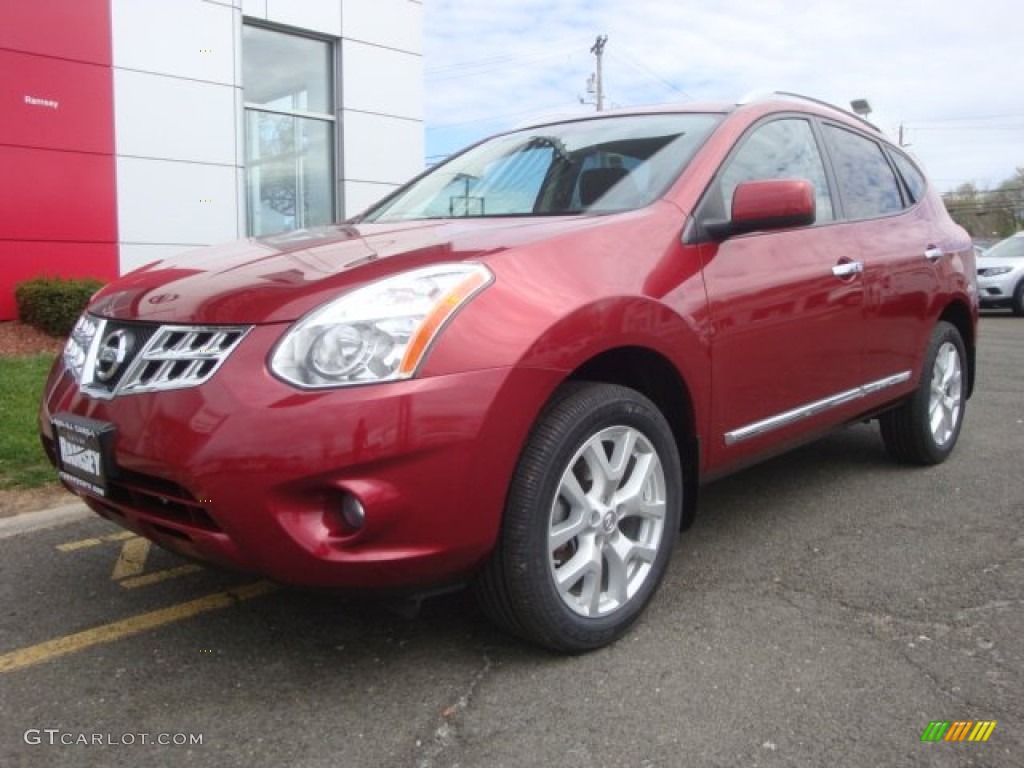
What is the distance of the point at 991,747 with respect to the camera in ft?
7.22

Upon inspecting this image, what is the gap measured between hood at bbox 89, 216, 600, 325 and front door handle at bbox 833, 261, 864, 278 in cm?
133

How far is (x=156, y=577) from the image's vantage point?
11.0 ft

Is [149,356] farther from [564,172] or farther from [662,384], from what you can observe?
[564,172]

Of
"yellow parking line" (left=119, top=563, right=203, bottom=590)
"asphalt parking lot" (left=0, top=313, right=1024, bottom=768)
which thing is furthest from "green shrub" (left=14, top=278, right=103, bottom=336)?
"yellow parking line" (left=119, top=563, right=203, bottom=590)

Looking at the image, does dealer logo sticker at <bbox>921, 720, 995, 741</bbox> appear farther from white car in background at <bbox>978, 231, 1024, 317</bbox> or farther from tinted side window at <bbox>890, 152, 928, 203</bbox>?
white car in background at <bbox>978, 231, 1024, 317</bbox>

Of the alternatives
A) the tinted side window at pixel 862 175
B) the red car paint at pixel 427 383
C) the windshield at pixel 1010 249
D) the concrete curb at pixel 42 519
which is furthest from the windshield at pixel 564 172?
the windshield at pixel 1010 249

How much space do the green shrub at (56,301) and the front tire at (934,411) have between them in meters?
7.23

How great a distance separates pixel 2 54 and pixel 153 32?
5.13 feet

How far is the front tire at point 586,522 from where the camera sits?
243 centimetres

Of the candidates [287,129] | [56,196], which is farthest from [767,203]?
[287,129]

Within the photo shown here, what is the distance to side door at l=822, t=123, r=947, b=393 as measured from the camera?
3.98 meters

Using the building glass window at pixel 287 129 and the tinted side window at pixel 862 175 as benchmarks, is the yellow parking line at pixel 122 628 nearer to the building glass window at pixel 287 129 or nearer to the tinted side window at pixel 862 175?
the tinted side window at pixel 862 175

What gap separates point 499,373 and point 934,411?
11.0 ft

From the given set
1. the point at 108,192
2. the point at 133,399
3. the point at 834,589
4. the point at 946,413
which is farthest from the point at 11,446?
the point at 108,192
